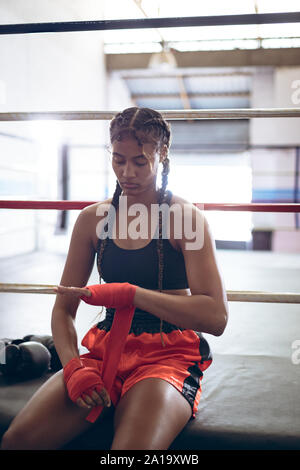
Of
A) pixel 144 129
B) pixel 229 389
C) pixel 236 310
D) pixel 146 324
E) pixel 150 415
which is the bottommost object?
pixel 236 310

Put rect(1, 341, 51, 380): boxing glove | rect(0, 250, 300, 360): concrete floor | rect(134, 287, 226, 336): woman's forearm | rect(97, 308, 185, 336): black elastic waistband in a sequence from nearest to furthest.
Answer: rect(134, 287, 226, 336): woman's forearm, rect(97, 308, 185, 336): black elastic waistband, rect(1, 341, 51, 380): boxing glove, rect(0, 250, 300, 360): concrete floor

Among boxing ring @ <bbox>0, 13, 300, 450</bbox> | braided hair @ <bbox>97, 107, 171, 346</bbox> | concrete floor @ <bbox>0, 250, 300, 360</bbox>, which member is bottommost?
concrete floor @ <bbox>0, 250, 300, 360</bbox>

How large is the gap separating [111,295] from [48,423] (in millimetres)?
290

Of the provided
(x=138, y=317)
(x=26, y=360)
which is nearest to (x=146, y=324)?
(x=138, y=317)

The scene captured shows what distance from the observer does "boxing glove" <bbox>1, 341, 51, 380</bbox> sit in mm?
1230

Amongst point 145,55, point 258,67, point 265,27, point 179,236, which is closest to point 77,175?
point 145,55

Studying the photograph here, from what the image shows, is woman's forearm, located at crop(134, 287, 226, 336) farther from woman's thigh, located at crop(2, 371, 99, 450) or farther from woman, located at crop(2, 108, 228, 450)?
woman's thigh, located at crop(2, 371, 99, 450)

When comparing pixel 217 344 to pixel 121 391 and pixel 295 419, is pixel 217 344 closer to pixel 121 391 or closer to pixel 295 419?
pixel 295 419

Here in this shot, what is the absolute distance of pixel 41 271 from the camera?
3.88 meters

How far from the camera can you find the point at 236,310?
2674 mm

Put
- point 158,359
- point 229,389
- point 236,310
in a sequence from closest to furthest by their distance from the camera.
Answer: point 158,359
point 229,389
point 236,310

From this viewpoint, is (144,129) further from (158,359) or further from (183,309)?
(158,359)

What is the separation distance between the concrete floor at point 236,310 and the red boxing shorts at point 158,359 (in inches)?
3.6

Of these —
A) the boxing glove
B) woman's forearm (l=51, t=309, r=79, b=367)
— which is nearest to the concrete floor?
woman's forearm (l=51, t=309, r=79, b=367)
